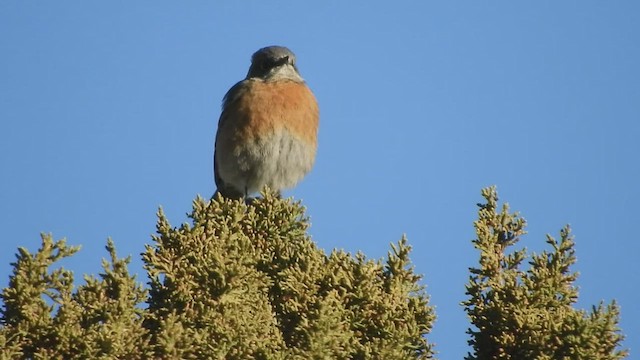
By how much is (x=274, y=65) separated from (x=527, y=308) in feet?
19.6

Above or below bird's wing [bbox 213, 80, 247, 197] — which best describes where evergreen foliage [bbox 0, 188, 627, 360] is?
below

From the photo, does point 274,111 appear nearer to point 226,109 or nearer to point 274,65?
point 226,109

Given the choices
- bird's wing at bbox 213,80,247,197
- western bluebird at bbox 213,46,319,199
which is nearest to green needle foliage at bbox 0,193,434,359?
western bluebird at bbox 213,46,319,199

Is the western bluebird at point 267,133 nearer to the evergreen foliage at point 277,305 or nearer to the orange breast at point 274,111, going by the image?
the orange breast at point 274,111

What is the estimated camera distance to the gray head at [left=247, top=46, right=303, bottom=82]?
9.34 meters

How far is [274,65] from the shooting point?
9438mm

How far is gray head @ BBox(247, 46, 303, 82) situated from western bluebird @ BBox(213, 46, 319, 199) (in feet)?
0.04

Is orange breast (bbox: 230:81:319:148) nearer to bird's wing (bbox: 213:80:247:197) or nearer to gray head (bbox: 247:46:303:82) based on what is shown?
bird's wing (bbox: 213:80:247:197)

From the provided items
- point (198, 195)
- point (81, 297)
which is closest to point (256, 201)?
point (198, 195)

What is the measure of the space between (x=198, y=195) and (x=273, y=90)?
15.1 ft

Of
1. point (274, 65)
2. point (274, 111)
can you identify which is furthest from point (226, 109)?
point (274, 65)

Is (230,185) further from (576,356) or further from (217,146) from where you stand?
(576,356)

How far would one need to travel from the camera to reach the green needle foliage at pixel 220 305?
3426mm

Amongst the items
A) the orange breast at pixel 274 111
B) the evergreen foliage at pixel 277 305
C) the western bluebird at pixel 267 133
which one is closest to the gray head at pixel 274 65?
the western bluebird at pixel 267 133
